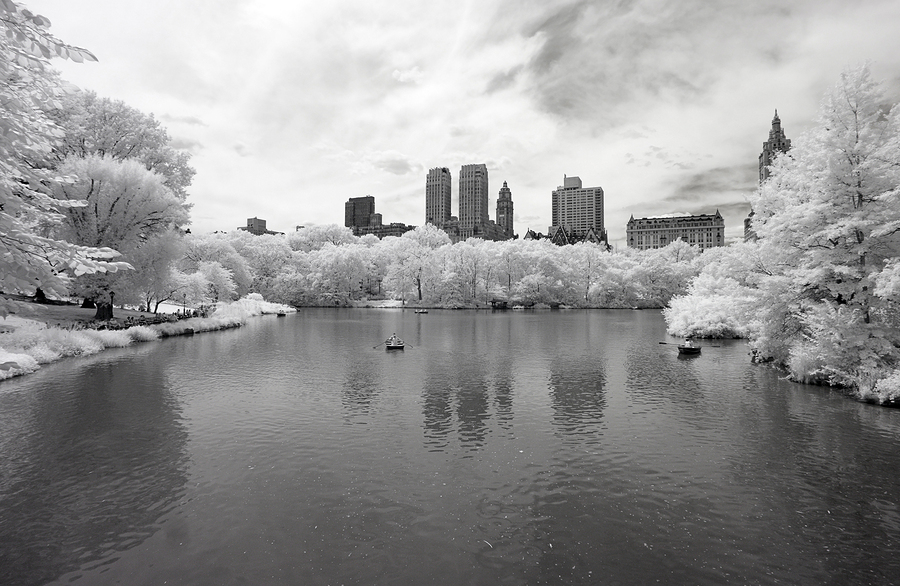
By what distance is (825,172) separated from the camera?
22.3 m

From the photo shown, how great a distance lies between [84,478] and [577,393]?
19.1 metres

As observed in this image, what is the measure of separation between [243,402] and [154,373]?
31.1 ft

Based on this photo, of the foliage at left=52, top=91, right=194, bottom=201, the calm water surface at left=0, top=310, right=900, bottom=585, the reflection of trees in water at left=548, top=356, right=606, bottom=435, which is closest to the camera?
the calm water surface at left=0, top=310, right=900, bottom=585

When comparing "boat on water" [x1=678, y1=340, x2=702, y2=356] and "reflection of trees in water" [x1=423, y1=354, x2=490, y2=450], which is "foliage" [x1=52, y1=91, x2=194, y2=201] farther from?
"boat on water" [x1=678, y1=340, x2=702, y2=356]

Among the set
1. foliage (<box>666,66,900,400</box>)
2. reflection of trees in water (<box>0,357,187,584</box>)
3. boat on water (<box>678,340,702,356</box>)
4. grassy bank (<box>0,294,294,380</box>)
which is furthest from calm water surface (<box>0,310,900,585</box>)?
boat on water (<box>678,340,702,356</box>)

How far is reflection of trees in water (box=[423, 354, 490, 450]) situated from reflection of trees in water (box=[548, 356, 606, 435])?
123 inches

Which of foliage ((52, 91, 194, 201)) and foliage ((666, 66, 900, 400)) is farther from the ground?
foliage ((52, 91, 194, 201))

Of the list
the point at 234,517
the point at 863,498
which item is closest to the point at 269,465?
the point at 234,517

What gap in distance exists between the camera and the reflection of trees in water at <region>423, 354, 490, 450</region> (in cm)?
1694

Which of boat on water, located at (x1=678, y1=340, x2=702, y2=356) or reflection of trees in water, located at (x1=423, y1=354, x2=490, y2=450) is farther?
boat on water, located at (x1=678, y1=340, x2=702, y2=356)

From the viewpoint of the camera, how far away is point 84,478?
1305cm

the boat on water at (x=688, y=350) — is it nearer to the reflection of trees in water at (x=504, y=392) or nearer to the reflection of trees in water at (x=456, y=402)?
the reflection of trees in water at (x=504, y=392)

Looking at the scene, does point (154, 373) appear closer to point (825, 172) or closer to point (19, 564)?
point (19, 564)

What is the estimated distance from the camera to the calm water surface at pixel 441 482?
9.34 meters
